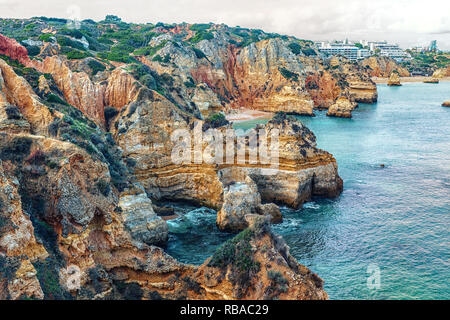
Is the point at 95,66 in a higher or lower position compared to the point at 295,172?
higher

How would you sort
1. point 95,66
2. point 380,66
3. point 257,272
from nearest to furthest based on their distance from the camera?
1. point 257,272
2. point 95,66
3. point 380,66

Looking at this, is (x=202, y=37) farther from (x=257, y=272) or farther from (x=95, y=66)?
(x=257, y=272)

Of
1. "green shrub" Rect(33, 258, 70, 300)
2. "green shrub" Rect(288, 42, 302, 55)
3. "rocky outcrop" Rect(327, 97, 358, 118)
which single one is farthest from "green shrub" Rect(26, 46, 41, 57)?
"green shrub" Rect(288, 42, 302, 55)

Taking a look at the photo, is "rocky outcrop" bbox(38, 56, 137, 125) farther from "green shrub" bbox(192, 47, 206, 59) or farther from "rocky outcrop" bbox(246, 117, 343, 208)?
"green shrub" bbox(192, 47, 206, 59)

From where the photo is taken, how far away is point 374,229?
3011 centimetres

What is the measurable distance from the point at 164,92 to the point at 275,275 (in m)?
30.7

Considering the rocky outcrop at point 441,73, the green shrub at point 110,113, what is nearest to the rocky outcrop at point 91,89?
the green shrub at point 110,113

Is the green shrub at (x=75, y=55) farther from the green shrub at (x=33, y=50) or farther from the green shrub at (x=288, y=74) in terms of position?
the green shrub at (x=288, y=74)

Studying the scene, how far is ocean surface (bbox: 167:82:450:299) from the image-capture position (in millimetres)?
23219

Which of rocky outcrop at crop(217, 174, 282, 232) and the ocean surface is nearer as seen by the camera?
the ocean surface

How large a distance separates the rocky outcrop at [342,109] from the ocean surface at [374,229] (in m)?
29.9

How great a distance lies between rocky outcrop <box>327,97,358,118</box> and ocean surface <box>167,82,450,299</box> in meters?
29.9

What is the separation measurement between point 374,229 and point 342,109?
6056 cm

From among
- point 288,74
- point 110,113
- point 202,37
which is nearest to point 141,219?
point 110,113
